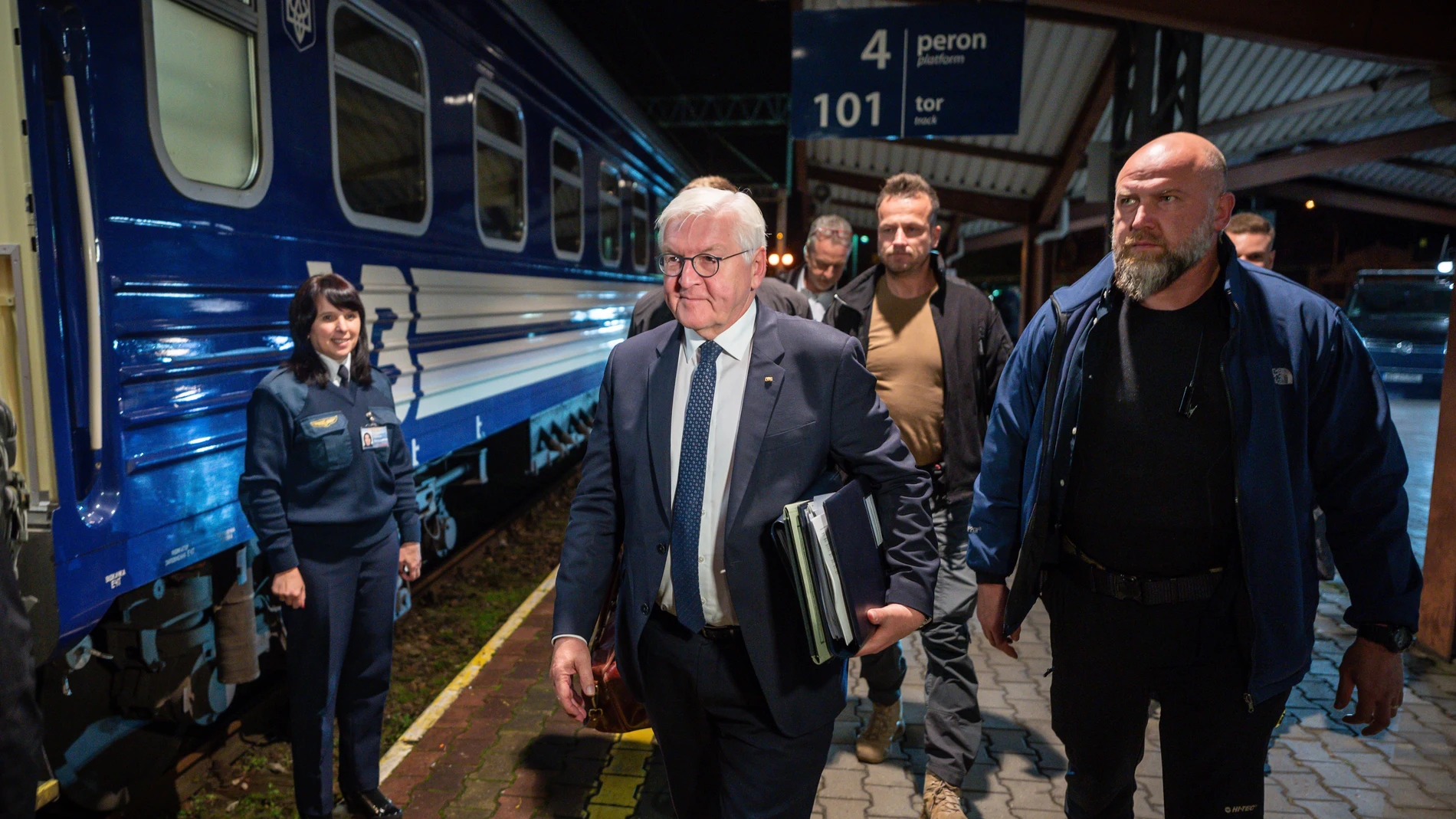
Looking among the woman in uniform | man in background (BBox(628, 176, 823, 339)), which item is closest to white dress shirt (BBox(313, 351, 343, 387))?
the woman in uniform

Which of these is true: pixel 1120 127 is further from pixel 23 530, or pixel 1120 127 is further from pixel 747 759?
pixel 23 530

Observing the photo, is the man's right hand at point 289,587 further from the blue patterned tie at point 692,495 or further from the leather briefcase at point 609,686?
the blue patterned tie at point 692,495

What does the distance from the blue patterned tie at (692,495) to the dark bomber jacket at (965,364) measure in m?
1.43

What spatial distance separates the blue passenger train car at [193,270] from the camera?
249 cm

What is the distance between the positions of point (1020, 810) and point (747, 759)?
5.43 ft

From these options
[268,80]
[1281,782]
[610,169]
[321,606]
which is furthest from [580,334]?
[1281,782]

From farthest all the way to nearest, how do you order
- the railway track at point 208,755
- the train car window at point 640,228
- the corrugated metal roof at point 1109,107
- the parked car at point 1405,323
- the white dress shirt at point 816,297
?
the parked car at point 1405,323
the train car window at point 640,228
the corrugated metal roof at point 1109,107
the white dress shirt at point 816,297
the railway track at point 208,755

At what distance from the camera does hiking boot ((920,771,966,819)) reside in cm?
297

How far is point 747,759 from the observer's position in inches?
78.3

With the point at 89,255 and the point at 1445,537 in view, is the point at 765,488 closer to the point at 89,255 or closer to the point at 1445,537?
the point at 89,255

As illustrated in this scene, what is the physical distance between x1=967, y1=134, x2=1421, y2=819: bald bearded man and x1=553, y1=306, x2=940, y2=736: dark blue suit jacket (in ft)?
1.50

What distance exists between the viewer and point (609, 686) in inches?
84.3

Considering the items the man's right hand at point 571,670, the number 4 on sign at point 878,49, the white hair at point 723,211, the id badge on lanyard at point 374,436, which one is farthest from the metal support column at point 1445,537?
the id badge on lanyard at point 374,436

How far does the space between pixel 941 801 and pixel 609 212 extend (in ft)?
21.0
